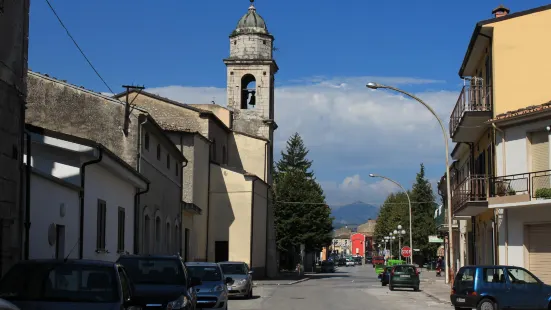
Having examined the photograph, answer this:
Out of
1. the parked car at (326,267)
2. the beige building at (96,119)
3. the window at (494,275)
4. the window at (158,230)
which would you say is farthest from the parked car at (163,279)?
the parked car at (326,267)

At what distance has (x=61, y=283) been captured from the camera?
1020 centimetres

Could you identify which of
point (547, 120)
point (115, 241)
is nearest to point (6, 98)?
point (115, 241)

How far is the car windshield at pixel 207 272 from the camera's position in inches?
839

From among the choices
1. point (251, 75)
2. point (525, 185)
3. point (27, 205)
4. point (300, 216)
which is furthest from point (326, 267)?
point (27, 205)

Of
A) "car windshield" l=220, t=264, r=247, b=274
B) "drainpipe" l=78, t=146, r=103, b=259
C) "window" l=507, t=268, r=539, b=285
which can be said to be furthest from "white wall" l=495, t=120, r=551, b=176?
"drainpipe" l=78, t=146, r=103, b=259

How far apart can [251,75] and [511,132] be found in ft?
114

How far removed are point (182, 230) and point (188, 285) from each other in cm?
2729

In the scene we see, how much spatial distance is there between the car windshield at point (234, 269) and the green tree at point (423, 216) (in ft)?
222

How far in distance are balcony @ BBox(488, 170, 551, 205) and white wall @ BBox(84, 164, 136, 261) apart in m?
12.5

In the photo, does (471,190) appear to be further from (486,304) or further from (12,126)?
(12,126)

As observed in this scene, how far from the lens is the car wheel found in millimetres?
20844

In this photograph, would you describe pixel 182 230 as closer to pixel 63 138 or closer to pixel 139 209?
pixel 139 209

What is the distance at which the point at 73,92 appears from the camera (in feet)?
100.0

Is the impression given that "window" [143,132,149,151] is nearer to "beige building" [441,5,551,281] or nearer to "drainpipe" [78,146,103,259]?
"drainpipe" [78,146,103,259]
